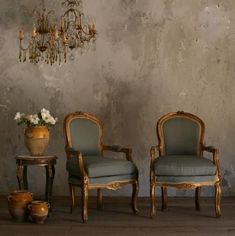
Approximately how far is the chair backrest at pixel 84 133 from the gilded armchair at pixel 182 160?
64cm

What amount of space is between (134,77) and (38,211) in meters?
2.10

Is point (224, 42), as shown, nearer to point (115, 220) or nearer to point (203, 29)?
point (203, 29)

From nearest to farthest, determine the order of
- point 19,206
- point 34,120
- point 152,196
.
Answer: point 19,206
point 152,196
point 34,120

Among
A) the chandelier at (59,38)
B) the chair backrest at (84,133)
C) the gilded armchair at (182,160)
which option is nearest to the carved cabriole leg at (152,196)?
the gilded armchair at (182,160)

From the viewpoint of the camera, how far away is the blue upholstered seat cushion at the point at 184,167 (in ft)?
14.7

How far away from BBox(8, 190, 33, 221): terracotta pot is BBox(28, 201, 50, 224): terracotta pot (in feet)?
0.35

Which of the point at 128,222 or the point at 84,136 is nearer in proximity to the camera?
the point at 128,222

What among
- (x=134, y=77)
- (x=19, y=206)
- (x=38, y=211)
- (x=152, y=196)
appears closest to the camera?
(x=38, y=211)

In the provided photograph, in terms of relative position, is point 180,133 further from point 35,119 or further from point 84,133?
point 35,119

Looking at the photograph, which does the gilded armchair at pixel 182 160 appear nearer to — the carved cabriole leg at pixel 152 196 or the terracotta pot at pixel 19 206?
the carved cabriole leg at pixel 152 196

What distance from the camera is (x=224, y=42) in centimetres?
566

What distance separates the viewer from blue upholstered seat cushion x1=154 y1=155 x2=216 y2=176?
4492 mm

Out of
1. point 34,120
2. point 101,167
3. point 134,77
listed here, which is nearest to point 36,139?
point 34,120

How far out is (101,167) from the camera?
4.47 m
